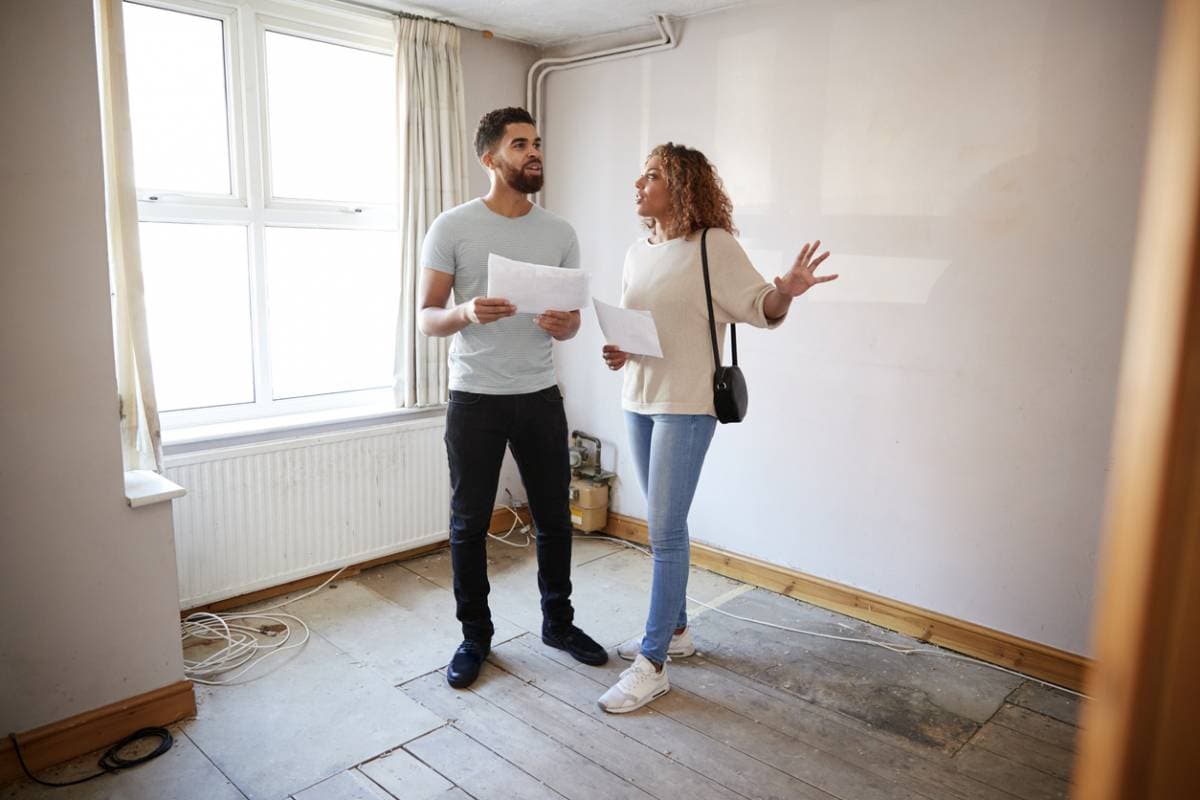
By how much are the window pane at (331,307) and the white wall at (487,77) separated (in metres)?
0.53

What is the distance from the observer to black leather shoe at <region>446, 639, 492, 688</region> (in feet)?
8.24

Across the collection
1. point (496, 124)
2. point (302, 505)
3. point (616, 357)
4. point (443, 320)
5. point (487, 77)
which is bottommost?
point (302, 505)

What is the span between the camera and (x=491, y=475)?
8.20 feet

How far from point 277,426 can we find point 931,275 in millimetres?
2472

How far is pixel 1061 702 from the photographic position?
2.52 m

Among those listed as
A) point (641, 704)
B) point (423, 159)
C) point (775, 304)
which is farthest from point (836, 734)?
point (423, 159)

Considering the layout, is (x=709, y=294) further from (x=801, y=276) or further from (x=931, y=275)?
(x=931, y=275)

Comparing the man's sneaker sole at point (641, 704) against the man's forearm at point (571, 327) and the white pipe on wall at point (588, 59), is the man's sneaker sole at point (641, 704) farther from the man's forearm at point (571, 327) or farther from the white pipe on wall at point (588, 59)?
the white pipe on wall at point (588, 59)

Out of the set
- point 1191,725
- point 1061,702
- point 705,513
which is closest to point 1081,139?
point 1061,702

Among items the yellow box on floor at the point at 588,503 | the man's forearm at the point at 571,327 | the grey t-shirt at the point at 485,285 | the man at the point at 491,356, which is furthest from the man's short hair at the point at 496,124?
the yellow box on floor at the point at 588,503

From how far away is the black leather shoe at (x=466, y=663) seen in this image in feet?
8.24

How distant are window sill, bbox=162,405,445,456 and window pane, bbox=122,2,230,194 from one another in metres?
0.89

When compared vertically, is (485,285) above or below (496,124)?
below

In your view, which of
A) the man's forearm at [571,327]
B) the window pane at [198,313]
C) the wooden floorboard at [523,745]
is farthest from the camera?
the window pane at [198,313]
